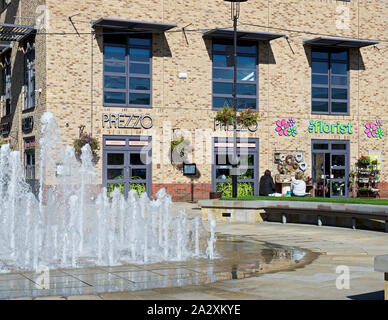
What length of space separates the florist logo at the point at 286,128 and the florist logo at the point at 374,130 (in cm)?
431

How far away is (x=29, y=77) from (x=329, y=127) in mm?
14679

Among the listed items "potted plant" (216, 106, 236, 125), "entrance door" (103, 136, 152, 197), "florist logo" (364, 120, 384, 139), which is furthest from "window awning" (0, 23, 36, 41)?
"florist logo" (364, 120, 384, 139)

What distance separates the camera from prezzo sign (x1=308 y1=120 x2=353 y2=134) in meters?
30.1

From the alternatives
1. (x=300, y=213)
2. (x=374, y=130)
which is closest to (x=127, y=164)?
(x=300, y=213)

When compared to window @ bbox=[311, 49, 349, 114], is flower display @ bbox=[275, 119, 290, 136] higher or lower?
lower

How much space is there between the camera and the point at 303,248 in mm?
12297

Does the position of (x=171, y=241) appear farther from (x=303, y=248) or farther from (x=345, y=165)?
(x=345, y=165)

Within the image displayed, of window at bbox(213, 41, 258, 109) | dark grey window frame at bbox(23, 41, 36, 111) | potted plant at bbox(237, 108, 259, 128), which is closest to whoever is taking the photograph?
potted plant at bbox(237, 108, 259, 128)

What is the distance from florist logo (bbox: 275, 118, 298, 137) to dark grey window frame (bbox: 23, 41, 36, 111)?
37.4ft

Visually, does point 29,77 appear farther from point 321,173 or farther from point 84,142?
point 321,173

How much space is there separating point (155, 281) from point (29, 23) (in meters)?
21.7

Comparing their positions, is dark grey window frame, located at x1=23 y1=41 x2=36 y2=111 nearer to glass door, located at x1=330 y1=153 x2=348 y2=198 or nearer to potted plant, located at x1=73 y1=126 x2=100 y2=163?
potted plant, located at x1=73 y1=126 x2=100 y2=163

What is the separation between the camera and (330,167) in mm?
30609

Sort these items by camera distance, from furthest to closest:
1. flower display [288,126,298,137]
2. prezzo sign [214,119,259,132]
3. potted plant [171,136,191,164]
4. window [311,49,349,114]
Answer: window [311,49,349,114] → flower display [288,126,298,137] → prezzo sign [214,119,259,132] → potted plant [171,136,191,164]
